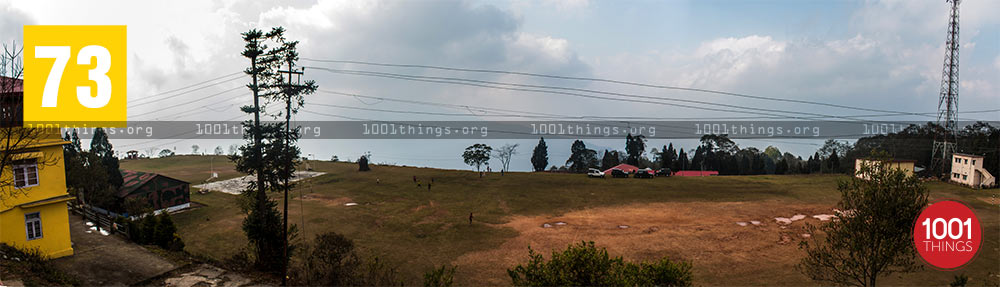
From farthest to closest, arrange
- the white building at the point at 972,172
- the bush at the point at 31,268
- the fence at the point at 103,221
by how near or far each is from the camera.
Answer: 1. the white building at the point at 972,172
2. the fence at the point at 103,221
3. the bush at the point at 31,268

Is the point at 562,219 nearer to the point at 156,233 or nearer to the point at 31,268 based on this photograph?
the point at 156,233

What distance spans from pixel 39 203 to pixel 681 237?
38806 mm

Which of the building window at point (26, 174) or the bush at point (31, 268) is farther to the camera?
the building window at point (26, 174)

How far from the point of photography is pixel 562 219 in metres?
41.4

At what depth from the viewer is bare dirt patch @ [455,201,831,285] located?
26625mm

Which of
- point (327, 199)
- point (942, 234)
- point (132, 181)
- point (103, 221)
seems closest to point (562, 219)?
point (942, 234)

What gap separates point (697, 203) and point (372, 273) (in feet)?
130

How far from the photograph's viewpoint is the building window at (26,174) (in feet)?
67.8

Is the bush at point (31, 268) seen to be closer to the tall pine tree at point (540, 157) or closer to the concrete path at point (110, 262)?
the concrete path at point (110, 262)

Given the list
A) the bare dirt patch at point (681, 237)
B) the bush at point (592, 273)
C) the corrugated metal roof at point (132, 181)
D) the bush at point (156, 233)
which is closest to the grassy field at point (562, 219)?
the bare dirt patch at point (681, 237)

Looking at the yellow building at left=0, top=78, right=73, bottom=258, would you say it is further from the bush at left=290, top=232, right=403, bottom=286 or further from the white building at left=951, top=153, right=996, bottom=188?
the white building at left=951, top=153, right=996, bottom=188

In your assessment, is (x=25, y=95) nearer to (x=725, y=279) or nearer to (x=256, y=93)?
(x=256, y=93)

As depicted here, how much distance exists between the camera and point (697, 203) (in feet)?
157

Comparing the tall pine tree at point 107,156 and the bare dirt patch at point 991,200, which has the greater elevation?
the tall pine tree at point 107,156
